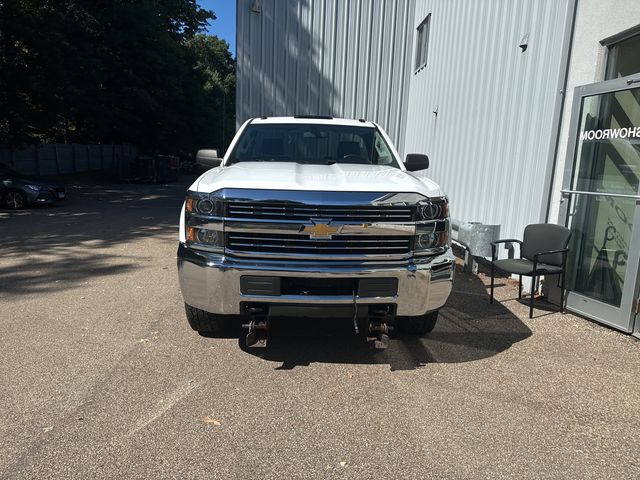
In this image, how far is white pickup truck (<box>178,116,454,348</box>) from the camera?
3482mm

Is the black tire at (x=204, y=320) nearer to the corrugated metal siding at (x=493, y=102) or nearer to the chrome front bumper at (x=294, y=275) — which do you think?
the chrome front bumper at (x=294, y=275)

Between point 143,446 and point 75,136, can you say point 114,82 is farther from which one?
point 143,446

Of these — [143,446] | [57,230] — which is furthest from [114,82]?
[143,446]

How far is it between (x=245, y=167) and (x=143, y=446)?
7.66 ft

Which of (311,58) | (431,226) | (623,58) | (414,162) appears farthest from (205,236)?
(311,58)

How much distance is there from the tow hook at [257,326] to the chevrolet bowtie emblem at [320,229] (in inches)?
26.1

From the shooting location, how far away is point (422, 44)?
11.0m

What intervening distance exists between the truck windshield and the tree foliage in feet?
52.3

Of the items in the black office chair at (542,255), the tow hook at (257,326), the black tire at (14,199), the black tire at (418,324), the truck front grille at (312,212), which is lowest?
the black tire at (14,199)

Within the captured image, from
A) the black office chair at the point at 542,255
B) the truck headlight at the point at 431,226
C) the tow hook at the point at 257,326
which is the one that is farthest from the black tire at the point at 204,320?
the black office chair at the point at 542,255

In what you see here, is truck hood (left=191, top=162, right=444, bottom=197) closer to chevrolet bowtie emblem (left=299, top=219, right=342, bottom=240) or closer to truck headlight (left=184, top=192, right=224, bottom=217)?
truck headlight (left=184, top=192, right=224, bottom=217)

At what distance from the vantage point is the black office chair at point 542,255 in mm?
5207

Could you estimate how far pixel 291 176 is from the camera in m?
3.79

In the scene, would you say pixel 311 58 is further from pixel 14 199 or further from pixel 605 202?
pixel 14 199
